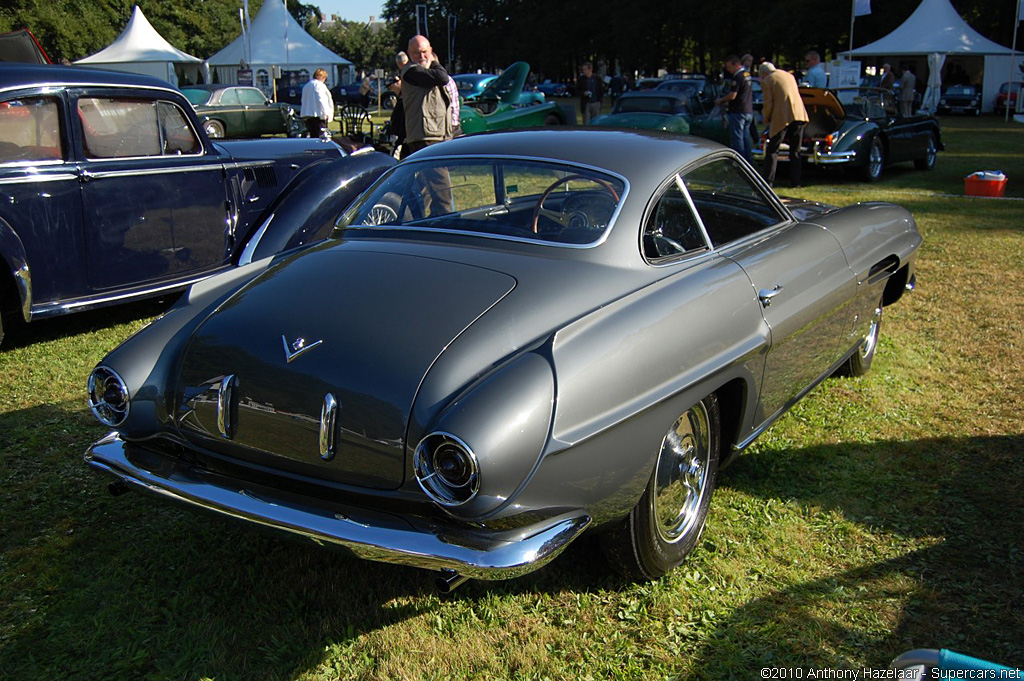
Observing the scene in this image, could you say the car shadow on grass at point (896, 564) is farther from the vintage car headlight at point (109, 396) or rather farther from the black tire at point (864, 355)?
the vintage car headlight at point (109, 396)

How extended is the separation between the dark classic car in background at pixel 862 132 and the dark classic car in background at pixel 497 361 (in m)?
8.90

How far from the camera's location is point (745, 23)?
42656 mm

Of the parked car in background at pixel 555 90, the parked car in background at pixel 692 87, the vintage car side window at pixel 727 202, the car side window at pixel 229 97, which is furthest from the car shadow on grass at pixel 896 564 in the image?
the parked car in background at pixel 555 90

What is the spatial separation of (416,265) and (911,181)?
11.5m

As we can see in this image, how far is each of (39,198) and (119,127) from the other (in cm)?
82

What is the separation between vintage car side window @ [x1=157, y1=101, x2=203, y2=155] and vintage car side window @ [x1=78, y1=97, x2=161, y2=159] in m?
0.06

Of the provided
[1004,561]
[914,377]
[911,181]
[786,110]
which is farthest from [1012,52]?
[1004,561]

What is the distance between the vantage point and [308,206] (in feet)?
19.9

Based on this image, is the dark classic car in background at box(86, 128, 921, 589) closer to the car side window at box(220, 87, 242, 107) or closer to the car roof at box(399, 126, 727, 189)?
the car roof at box(399, 126, 727, 189)

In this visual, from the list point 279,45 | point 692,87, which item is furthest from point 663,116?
point 279,45

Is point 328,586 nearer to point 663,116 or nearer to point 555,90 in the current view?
point 663,116

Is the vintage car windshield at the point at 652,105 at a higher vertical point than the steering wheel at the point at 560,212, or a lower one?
higher

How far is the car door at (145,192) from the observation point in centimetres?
533

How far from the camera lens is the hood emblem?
259 cm
